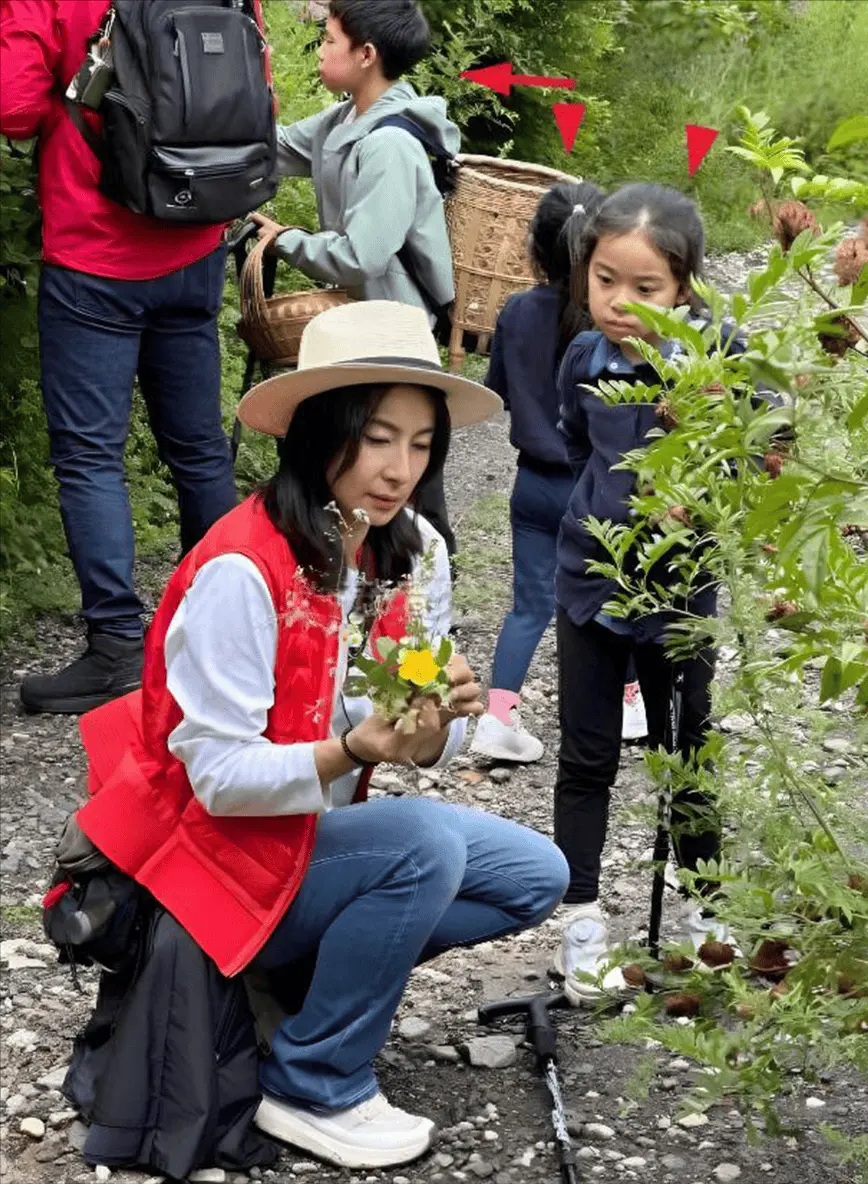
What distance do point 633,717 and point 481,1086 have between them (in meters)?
1.87

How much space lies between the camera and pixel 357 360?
3008mm

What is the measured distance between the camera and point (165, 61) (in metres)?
4.56

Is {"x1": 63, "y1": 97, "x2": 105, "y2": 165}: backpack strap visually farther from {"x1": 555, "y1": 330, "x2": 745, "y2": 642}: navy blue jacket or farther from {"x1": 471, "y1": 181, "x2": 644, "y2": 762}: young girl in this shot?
{"x1": 555, "y1": 330, "x2": 745, "y2": 642}: navy blue jacket

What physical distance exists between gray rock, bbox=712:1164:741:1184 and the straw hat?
1.30 m

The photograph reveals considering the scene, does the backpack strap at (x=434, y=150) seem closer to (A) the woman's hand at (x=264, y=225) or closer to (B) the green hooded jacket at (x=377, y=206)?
(B) the green hooded jacket at (x=377, y=206)

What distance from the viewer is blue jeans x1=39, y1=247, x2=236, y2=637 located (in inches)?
190

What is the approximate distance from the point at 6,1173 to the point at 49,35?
8.61 feet

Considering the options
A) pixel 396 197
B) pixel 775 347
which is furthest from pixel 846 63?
pixel 775 347

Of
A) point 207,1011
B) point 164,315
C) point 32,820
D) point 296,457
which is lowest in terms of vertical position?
point 32,820

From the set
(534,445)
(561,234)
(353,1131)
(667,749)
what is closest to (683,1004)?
(353,1131)

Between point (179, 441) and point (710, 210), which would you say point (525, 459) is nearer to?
point (179, 441)

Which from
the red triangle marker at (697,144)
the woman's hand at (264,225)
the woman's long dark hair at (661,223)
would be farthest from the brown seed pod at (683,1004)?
the red triangle marker at (697,144)

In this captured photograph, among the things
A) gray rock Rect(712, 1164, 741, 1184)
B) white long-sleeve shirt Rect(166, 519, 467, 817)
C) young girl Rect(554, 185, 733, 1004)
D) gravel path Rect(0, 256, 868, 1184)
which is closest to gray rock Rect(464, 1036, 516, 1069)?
gravel path Rect(0, 256, 868, 1184)

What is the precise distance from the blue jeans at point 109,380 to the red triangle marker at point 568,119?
18.2 ft
